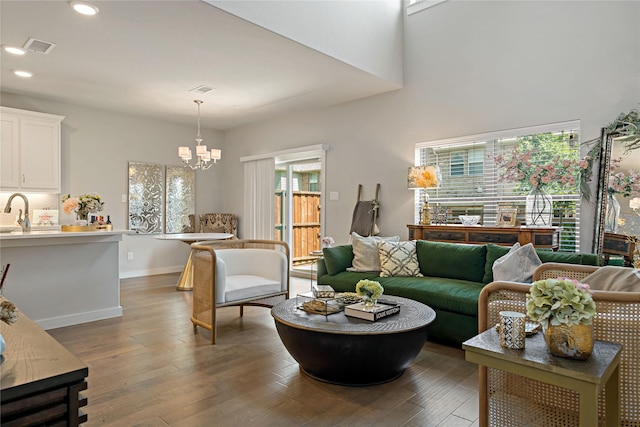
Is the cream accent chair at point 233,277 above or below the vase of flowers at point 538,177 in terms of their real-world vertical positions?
below

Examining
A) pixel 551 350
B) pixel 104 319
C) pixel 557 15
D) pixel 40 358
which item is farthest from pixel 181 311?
pixel 557 15

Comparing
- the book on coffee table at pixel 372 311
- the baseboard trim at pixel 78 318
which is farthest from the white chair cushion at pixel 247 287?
the baseboard trim at pixel 78 318

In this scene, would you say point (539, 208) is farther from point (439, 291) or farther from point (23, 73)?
point (23, 73)

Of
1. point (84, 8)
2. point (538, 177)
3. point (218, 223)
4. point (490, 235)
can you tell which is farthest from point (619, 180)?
point (218, 223)

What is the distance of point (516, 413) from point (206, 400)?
1.69 metres

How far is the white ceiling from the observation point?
3.15 m

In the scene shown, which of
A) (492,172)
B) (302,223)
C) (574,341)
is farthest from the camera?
(302,223)

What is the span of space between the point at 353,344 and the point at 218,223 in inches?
215

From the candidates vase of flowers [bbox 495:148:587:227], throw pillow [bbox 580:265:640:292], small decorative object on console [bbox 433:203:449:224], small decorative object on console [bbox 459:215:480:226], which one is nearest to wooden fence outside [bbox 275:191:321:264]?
small decorative object on console [bbox 433:203:449:224]

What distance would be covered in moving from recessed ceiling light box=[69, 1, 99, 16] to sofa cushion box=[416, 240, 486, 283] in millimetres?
3646

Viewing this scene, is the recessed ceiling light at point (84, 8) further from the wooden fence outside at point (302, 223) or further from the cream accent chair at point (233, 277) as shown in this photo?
the wooden fence outside at point (302, 223)

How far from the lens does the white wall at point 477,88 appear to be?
141 inches

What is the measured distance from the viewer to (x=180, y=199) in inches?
277

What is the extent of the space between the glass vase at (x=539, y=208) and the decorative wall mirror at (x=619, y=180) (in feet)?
1.30
